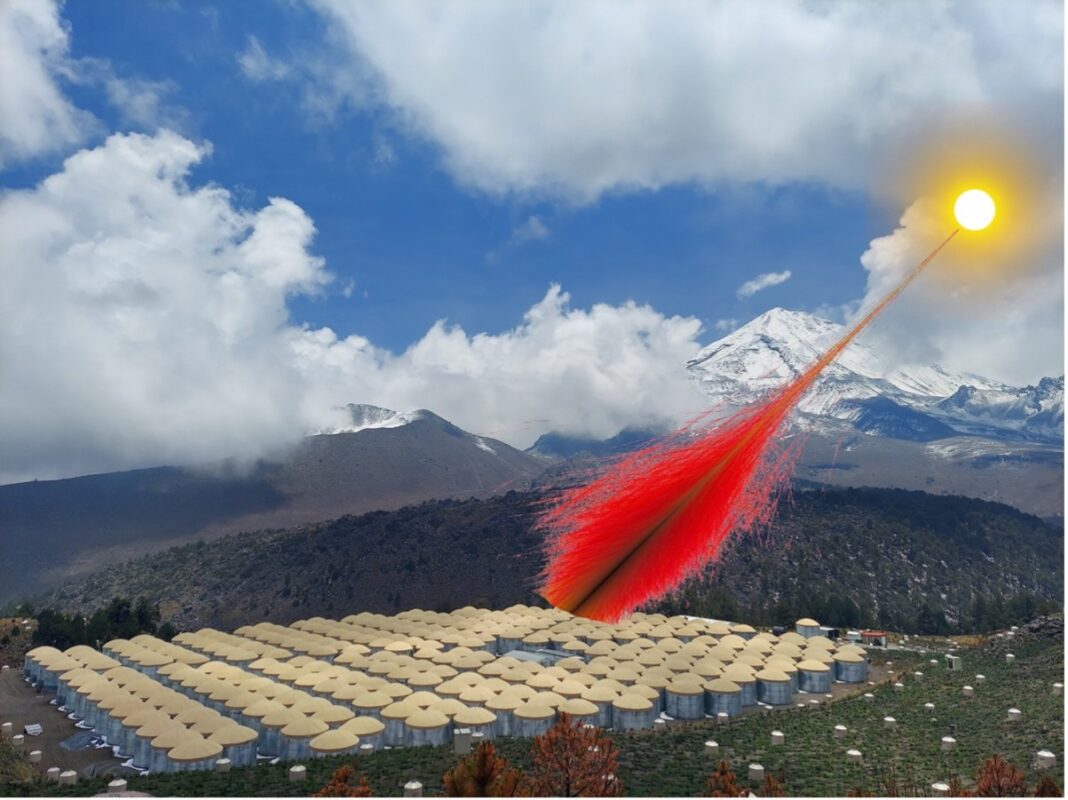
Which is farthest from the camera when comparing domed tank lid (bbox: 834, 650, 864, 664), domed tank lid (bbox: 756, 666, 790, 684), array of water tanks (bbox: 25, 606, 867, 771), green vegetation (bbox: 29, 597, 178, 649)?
green vegetation (bbox: 29, 597, 178, 649)

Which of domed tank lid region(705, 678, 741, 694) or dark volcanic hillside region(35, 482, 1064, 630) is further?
dark volcanic hillside region(35, 482, 1064, 630)

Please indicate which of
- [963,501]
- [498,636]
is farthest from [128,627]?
[963,501]

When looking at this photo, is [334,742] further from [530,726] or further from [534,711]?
[534,711]

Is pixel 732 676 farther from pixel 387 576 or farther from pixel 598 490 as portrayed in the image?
pixel 387 576

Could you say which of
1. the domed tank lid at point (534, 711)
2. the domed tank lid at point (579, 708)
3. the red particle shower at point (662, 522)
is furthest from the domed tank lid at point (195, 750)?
the red particle shower at point (662, 522)

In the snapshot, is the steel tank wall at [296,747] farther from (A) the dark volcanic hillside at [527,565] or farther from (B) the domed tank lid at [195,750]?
(A) the dark volcanic hillside at [527,565]

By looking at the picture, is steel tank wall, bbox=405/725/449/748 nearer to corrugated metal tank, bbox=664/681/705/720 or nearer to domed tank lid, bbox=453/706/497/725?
domed tank lid, bbox=453/706/497/725

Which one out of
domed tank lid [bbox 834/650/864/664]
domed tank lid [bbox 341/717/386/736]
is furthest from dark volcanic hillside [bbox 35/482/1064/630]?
domed tank lid [bbox 341/717/386/736]
